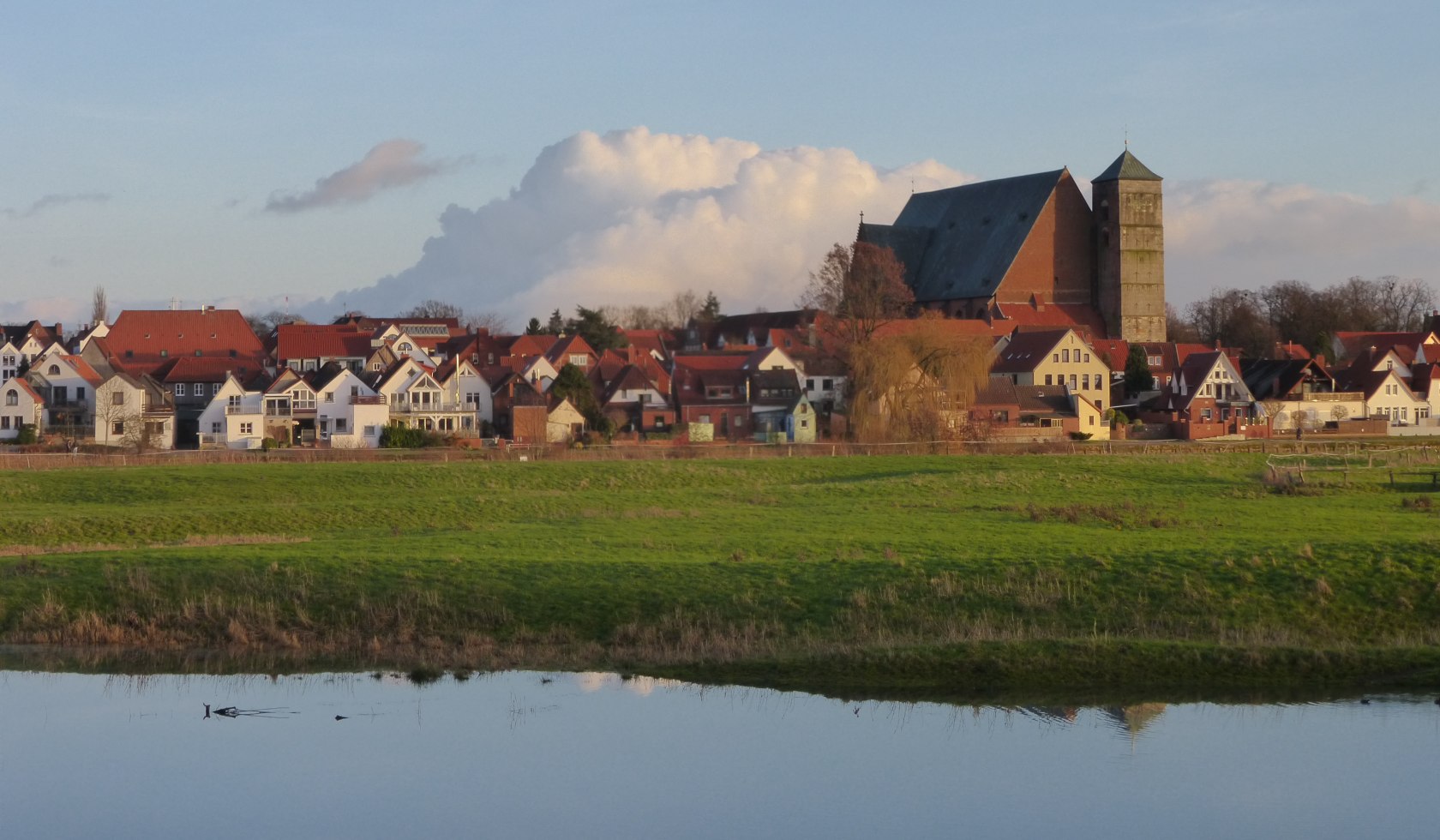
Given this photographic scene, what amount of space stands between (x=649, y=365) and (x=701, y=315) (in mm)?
58053

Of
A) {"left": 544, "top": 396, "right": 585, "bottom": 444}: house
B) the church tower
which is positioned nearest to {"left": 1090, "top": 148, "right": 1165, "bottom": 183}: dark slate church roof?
the church tower

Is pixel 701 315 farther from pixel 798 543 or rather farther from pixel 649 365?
pixel 798 543

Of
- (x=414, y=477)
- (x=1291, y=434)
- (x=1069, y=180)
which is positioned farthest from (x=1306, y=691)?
(x=1069, y=180)

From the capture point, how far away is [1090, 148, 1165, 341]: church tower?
343 feet

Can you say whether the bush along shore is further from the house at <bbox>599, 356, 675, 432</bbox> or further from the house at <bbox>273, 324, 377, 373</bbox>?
the house at <bbox>273, 324, 377, 373</bbox>

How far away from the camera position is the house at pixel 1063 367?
8362cm

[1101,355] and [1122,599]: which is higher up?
[1101,355]

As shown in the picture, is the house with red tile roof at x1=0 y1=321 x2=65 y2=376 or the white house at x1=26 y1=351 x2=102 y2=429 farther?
the house with red tile roof at x1=0 y1=321 x2=65 y2=376

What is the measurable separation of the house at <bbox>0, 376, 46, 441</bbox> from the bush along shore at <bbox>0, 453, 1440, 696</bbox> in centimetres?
3906

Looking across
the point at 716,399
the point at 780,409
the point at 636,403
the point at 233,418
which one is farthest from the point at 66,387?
the point at 780,409

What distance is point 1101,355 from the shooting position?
91750mm

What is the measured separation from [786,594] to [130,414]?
53.8 m

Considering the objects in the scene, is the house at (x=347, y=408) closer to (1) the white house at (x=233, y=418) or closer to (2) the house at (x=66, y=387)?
(1) the white house at (x=233, y=418)

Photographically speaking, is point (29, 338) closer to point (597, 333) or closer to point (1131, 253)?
point (597, 333)
